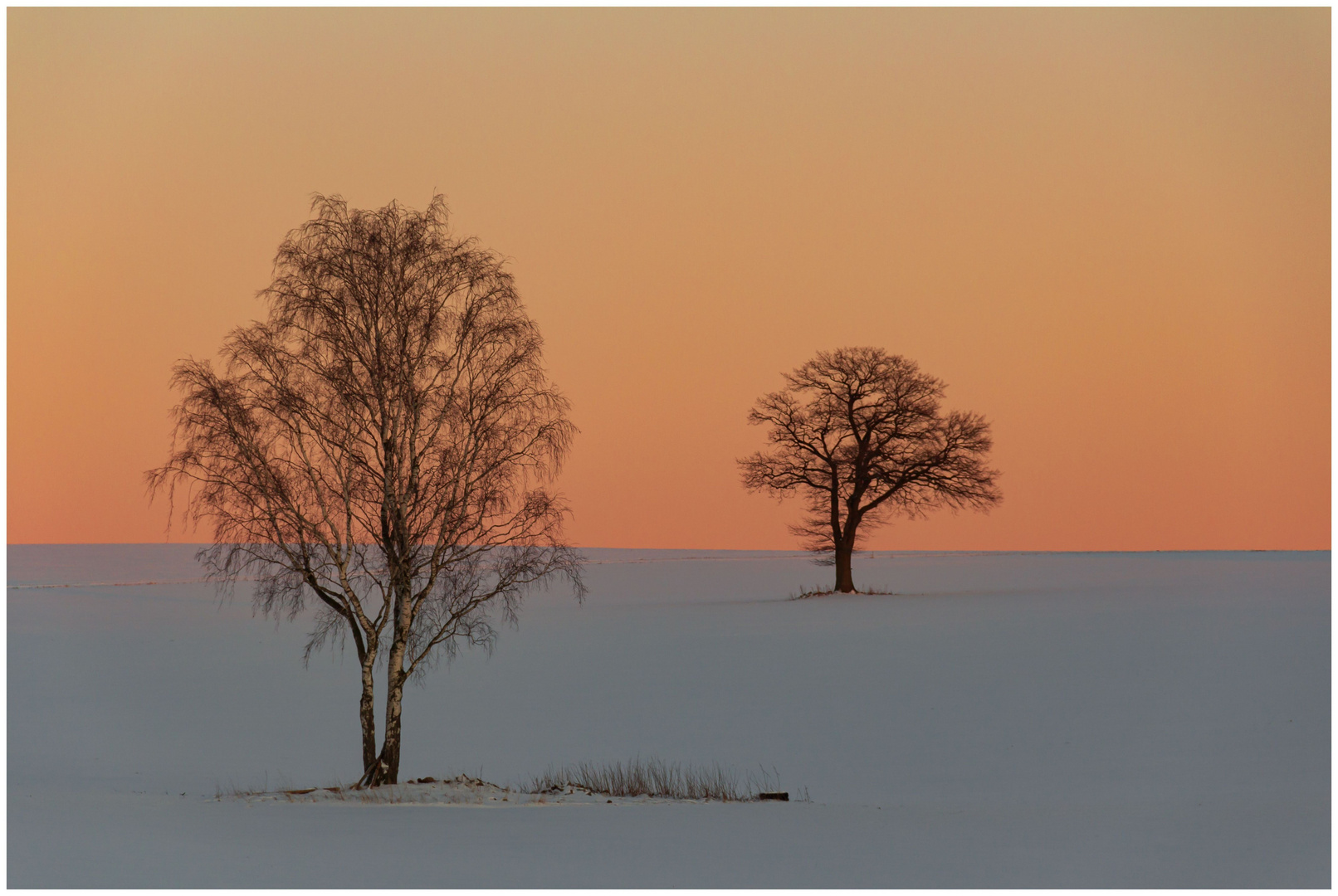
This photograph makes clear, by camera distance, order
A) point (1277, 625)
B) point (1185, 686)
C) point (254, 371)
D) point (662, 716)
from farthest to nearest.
Result: point (1277, 625) → point (1185, 686) → point (662, 716) → point (254, 371)

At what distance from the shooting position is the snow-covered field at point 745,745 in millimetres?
11305

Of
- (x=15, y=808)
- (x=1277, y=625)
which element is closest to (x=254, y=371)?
(x=15, y=808)

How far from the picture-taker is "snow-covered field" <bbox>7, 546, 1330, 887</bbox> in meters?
11.3

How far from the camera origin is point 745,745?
68.2 ft

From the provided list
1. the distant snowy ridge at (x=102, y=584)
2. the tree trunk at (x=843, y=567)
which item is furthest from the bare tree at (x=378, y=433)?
the distant snowy ridge at (x=102, y=584)

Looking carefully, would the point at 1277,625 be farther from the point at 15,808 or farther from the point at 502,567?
the point at 15,808

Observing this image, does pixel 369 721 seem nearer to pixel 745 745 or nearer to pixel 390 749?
pixel 390 749

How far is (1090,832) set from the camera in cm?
1266

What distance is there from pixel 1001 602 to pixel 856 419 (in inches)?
367

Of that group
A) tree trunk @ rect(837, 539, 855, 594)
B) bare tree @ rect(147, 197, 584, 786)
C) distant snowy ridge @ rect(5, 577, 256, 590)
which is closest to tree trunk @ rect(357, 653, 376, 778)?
bare tree @ rect(147, 197, 584, 786)

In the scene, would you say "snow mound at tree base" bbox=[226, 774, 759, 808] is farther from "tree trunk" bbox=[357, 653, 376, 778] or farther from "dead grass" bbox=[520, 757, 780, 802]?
"tree trunk" bbox=[357, 653, 376, 778]

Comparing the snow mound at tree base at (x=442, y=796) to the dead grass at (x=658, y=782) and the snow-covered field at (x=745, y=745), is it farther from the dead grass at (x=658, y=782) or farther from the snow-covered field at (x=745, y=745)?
the snow-covered field at (x=745, y=745)

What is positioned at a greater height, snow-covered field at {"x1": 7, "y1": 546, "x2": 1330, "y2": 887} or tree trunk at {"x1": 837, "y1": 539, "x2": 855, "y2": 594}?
tree trunk at {"x1": 837, "y1": 539, "x2": 855, "y2": 594}

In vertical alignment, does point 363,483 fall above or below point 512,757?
above
